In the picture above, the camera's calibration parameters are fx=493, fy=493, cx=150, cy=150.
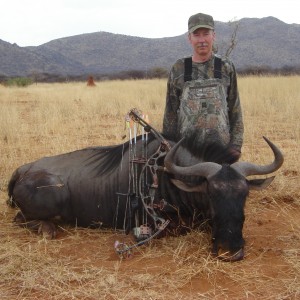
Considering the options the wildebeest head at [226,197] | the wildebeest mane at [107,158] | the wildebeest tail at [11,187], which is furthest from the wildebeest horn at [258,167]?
the wildebeest tail at [11,187]

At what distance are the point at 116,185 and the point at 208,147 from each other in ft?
3.55

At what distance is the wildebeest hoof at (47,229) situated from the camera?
4.92m

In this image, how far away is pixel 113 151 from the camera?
17.1ft

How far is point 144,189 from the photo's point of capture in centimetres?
468

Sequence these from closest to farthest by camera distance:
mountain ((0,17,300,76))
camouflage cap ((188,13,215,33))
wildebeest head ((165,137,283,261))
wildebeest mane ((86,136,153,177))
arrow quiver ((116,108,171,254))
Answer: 1. wildebeest head ((165,137,283,261))
2. arrow quiver ((116,108,171,254))
3. camouflage cap ((188,13,215,33))
4. wildebeest mane ((86,136,153,177))
5. mountain ((0,17,300,76))

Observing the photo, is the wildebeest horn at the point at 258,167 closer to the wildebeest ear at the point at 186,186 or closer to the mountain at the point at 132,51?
→ the wildebeest ear at the point at 186,186

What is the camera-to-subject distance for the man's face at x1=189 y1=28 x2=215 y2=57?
481 centimetres

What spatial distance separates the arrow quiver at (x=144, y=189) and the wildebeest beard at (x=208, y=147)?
24 centimetres

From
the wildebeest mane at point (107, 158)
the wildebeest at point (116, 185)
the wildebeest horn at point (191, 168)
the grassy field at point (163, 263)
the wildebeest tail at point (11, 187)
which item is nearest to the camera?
the grassy field at point (163, 263)

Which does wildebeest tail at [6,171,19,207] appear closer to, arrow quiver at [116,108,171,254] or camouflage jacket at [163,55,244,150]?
arrow quiver at [116,108,171,254]

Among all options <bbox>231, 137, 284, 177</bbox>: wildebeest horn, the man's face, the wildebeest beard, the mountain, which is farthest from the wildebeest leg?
the mountain

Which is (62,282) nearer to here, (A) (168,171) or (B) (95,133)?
(A) (168,171)

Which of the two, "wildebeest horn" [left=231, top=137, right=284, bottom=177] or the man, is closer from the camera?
"wildebeest horn" [left=231, top=137, right=284, bottom=177]

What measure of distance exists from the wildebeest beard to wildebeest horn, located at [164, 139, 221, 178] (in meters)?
0.28
